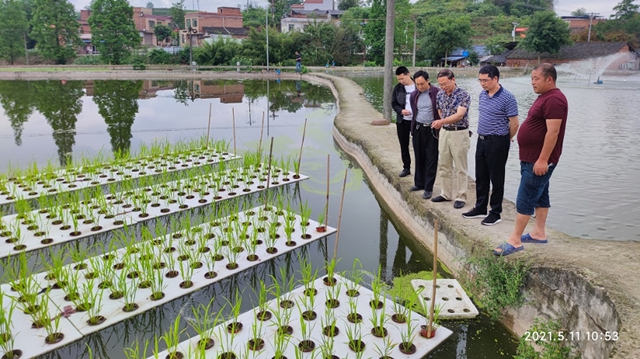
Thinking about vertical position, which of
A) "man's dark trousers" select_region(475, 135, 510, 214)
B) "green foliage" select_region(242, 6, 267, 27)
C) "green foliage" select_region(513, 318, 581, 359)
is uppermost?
"green foliage" select_region(242, 6, 267, 27)

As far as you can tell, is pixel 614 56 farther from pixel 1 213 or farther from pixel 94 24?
pixel 1 213

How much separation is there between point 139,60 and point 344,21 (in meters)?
17.1

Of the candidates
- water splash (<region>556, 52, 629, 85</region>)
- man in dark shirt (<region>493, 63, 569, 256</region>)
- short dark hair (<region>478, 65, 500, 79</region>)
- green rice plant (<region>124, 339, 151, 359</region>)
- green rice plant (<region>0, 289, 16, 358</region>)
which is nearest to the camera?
green rice plant (<region>124, 339, 151, 359</region>)

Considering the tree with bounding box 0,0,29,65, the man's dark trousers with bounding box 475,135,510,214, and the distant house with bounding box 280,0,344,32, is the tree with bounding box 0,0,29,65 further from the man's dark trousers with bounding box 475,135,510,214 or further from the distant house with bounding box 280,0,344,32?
the man's dark trousers with bounding box 475,135,510,214

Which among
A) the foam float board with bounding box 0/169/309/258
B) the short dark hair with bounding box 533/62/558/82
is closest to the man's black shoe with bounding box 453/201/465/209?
the short dark hair with bounding box 533/62/558/82

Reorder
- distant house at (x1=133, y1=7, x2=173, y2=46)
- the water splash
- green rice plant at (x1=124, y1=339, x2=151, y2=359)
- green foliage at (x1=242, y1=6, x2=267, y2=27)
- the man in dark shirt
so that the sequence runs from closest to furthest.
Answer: green rice plant at (x1=124, y1=339, x2=151, y2=359), the man in dark shirt, the water splash, green foliage at (x1=242, y1=6, x2=267, y2=27), distant house at (x1=133, y1=7, x2=173, y2=46)

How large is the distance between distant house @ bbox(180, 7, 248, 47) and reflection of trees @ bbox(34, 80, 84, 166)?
1070 inches

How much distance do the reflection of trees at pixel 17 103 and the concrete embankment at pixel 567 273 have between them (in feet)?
26.9

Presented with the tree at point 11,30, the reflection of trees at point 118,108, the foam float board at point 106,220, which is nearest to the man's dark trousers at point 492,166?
the foam float board at point 106,220

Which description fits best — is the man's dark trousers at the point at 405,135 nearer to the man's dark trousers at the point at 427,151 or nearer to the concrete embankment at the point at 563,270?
the concrete embankment at the point at 563,270

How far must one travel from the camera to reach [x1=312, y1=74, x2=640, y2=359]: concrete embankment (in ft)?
7.21

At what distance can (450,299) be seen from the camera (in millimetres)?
3215

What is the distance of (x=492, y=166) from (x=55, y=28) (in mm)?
34614

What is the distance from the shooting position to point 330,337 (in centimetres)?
276
